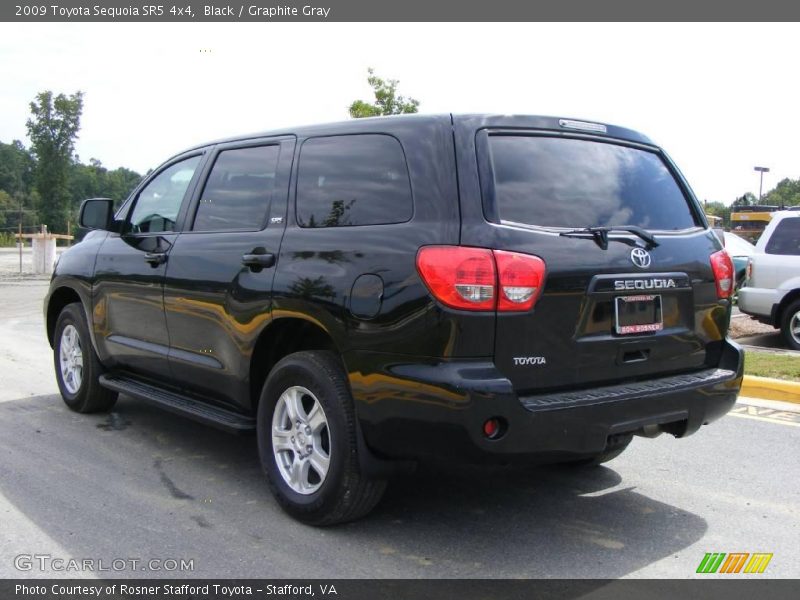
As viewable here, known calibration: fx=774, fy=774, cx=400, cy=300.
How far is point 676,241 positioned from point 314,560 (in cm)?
232

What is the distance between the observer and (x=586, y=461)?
471 centimetres

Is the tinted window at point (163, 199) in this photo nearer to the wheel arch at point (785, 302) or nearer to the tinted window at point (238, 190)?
the tinted window at point (238, 190)

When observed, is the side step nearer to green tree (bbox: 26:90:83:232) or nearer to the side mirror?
the side mirror

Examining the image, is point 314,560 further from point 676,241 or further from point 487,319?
point 676,241

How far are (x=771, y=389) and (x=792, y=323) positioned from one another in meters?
3.87

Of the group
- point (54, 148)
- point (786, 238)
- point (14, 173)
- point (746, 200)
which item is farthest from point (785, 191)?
point (14, 173)

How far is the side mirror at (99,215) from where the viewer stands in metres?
5.55

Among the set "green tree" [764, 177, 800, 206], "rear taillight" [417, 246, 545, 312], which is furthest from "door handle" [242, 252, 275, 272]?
"green tree" [764, 177, 800, 206]

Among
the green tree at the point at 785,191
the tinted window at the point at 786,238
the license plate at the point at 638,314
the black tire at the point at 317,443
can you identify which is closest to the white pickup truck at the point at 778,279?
the tinted window at the point at 786,238

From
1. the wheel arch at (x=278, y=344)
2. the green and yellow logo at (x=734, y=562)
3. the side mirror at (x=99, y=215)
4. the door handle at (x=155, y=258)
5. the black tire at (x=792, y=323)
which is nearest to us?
the green and yellow logo at (x=734, y=562)

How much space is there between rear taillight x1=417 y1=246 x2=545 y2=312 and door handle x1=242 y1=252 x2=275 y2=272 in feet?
3.46

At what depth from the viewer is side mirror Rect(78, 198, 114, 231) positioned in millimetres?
5547

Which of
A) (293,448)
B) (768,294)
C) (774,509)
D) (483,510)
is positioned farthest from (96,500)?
(768,294)

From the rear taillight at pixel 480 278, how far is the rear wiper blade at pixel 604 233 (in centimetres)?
35
